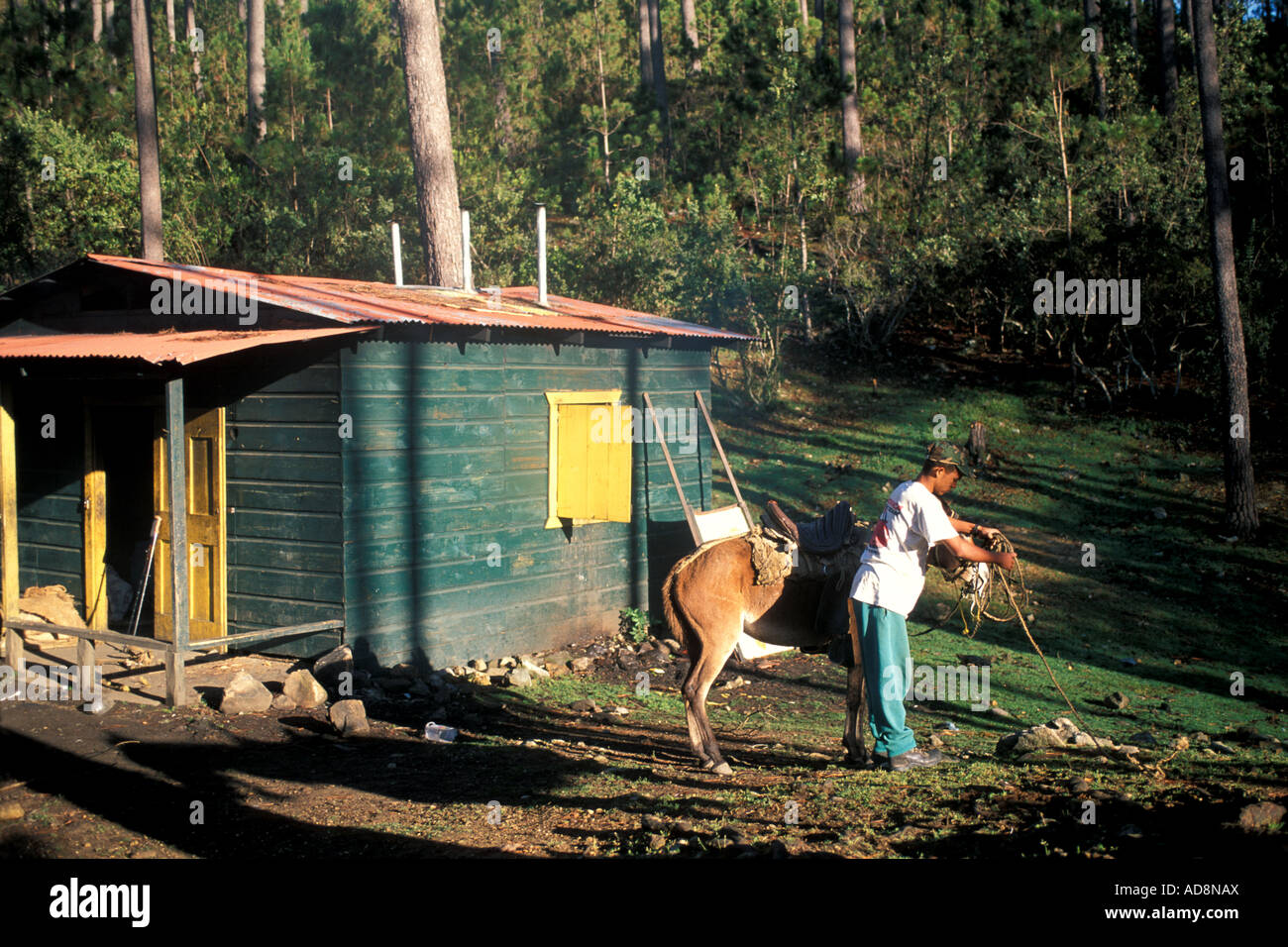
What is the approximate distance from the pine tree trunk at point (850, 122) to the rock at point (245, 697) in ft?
56.8

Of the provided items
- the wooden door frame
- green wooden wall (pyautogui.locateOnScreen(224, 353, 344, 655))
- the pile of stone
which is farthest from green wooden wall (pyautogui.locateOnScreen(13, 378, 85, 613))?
the pile of stone

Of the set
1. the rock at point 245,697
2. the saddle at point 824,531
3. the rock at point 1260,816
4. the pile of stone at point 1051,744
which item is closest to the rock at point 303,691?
the rock at point 245,697

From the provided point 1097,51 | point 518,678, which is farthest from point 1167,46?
point 518,678

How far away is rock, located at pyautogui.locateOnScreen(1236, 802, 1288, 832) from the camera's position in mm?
4832

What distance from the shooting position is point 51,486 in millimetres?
11578

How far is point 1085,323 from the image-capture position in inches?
836

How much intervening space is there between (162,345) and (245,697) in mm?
2824

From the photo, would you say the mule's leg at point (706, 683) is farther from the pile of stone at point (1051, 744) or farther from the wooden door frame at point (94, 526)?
the wooden door frame at point (94, 526)

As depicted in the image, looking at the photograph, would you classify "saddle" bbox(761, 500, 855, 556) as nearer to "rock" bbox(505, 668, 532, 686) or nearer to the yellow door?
"rock" bbox(505, 668, 532, 686)

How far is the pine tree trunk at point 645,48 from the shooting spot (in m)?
29.5

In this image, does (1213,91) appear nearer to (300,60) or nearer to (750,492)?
(750,492)

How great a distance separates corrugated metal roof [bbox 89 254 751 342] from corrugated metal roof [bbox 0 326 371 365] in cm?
27

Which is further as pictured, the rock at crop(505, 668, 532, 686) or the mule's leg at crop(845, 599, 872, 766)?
the rock at crop(505, 668, 532, 686)
